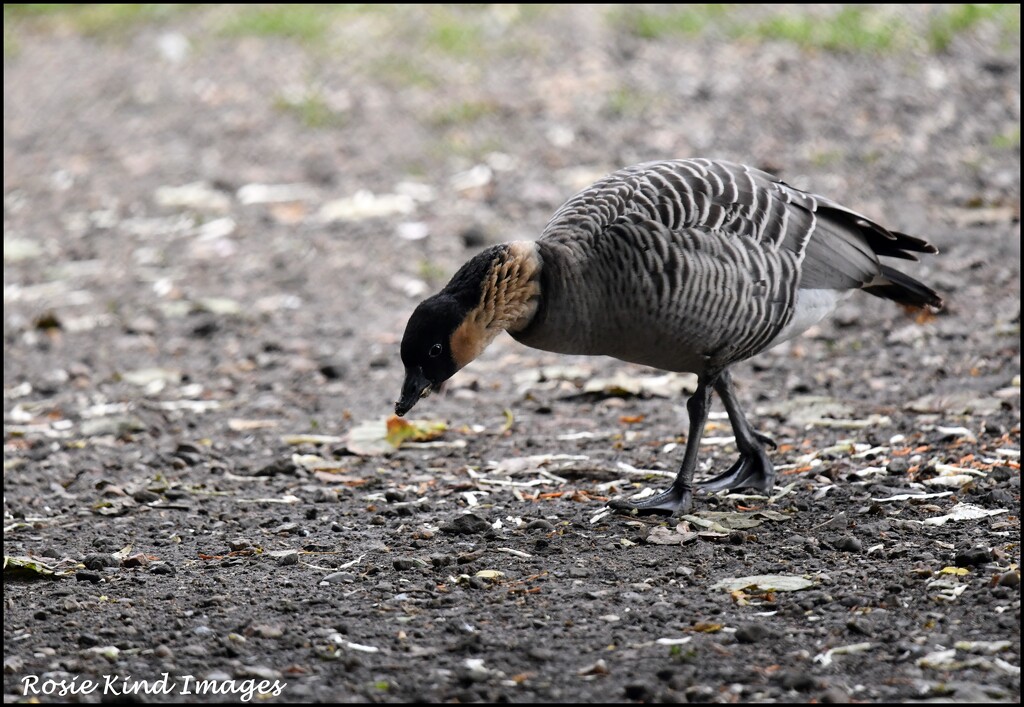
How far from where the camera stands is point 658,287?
528 centimetres

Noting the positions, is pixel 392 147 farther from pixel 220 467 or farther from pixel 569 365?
pixel 220 467

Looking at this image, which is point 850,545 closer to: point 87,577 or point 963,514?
point 963,514

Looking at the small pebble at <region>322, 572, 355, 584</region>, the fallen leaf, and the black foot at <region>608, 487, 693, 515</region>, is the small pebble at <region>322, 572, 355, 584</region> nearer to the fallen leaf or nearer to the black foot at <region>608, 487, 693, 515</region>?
the black foot at <region>608, 487, 693, 515</region>

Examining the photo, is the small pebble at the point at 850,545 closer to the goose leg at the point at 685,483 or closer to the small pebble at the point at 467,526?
the goose leg at the point at 685,483

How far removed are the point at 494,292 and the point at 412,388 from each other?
0.53 m

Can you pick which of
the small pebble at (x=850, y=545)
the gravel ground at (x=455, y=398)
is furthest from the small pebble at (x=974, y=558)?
the small pebble at (x=850, y=545)

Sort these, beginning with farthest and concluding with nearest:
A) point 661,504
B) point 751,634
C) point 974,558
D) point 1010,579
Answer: point 661,504 → point 974,558 → point 1010,579 → point 751,634

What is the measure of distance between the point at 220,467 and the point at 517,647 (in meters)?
2.83

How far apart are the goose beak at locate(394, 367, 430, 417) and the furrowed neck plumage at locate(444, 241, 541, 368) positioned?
16cm

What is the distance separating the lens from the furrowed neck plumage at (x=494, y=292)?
17.3 feet

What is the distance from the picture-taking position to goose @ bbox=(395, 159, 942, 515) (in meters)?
5.30

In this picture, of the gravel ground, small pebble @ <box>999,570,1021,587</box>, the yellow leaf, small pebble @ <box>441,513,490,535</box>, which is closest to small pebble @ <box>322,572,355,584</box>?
the gravel ground

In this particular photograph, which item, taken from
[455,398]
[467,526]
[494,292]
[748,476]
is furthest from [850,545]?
[455,398]

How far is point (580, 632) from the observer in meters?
4.32
